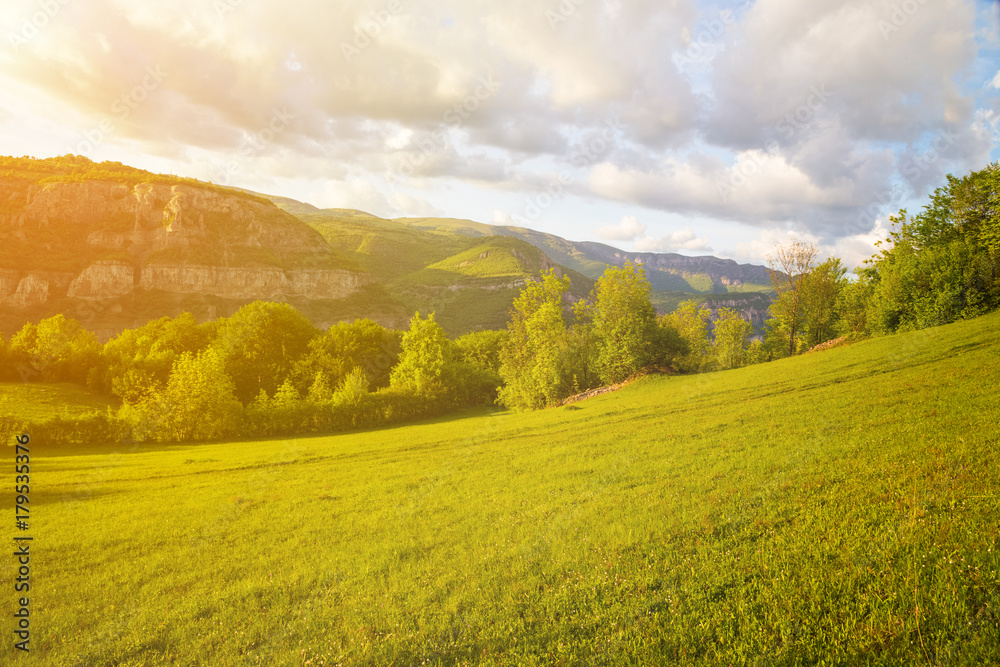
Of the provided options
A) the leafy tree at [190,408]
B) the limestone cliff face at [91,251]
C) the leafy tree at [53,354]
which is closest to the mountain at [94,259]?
the limestone cliff face at [91,251]

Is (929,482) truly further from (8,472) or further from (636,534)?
(8,472)

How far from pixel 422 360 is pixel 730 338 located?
2396 inches

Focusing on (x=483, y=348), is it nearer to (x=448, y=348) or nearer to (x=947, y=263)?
(x=448, y=348)

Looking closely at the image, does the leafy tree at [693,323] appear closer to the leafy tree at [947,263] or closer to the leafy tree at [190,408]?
the leafy tree at [947,263]

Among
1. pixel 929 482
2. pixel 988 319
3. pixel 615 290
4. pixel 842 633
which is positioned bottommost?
pixel 842 633

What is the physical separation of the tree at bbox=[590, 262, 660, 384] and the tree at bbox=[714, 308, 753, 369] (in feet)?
117

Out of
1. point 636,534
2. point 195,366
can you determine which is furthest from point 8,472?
point 636,534

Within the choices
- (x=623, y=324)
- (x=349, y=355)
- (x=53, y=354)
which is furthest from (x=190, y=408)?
(x=623, y=324)

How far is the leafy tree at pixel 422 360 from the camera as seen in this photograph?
188 feet

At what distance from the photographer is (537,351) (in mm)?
55031

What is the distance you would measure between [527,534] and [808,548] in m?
6.93

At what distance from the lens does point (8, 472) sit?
23.7 meters

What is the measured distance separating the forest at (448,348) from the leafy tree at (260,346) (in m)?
0.19

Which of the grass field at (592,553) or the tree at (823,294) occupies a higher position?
the tree at (823,294)
